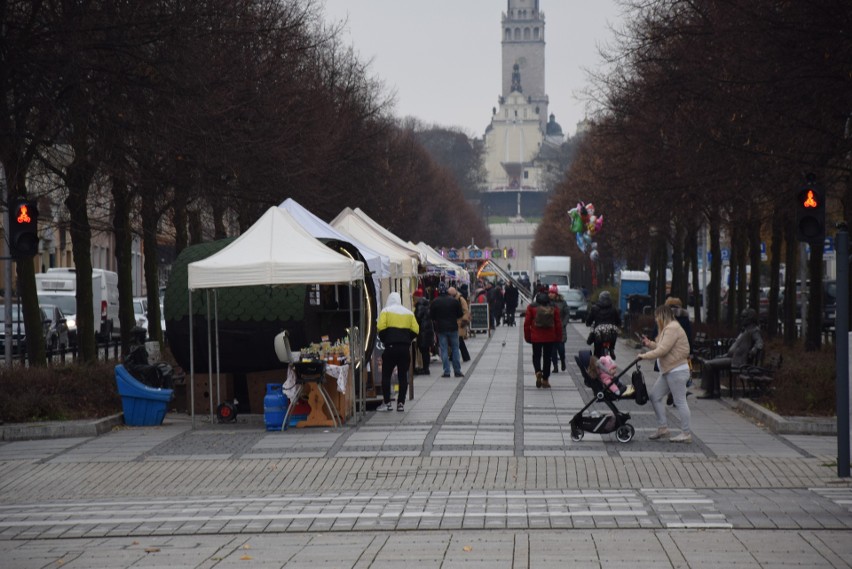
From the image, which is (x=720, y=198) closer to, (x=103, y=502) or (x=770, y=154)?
(x=770, y=154)

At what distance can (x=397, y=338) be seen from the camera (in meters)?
22.0

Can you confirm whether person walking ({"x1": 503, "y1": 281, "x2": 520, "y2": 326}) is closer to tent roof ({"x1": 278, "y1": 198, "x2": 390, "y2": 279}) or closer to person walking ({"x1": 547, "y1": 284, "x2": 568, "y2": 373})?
person walking ({"x1": 547, "y1": 284, "x2": 568, "y2": 373})

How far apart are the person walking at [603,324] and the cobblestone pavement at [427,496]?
4485mm

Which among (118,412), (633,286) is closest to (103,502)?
(118,412)

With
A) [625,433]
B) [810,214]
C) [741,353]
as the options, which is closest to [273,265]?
[625,433]

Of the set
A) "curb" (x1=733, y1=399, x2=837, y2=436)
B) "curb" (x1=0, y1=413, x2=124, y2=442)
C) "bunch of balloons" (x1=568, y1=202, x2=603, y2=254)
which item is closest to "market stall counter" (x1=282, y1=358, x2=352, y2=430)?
"curb" (x1=0, y1=413, x2=124, y2=442)

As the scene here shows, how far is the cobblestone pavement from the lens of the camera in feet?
34.8

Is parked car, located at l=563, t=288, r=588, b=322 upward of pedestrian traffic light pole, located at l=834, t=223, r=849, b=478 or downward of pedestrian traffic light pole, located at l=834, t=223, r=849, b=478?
downward

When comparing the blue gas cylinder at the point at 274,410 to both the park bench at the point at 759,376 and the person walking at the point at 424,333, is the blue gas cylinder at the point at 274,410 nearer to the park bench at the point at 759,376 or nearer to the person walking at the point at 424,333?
the park bench at the point at 759,376

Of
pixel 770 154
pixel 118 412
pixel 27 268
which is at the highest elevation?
pixel 770 154

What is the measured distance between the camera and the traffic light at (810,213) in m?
15.3

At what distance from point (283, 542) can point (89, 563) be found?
4.58 feet

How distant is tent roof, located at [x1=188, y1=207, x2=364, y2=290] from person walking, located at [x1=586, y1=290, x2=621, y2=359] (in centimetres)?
628

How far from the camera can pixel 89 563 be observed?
34.2ft
